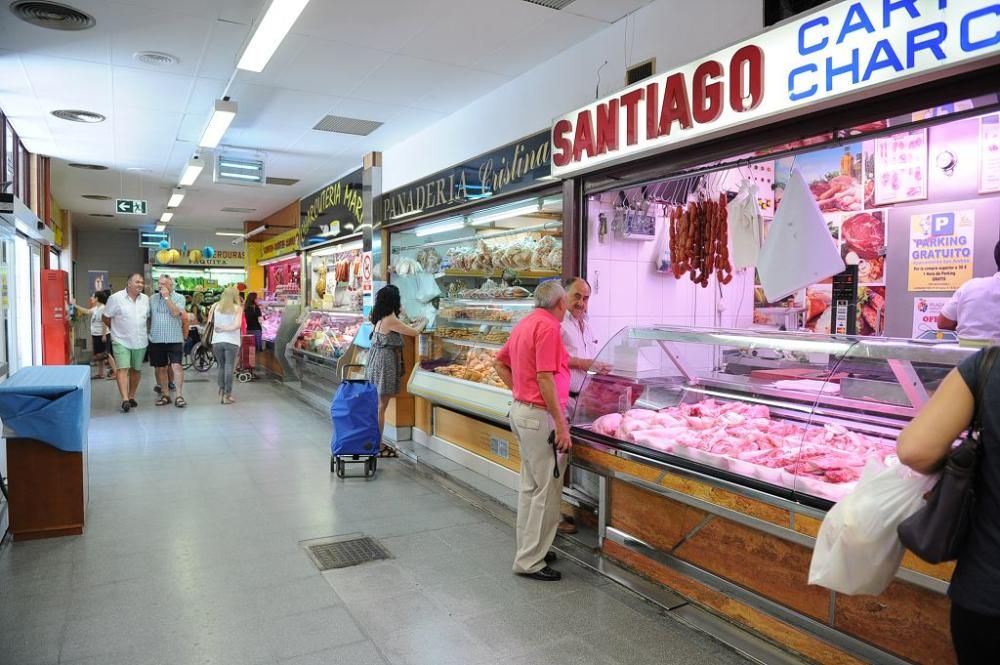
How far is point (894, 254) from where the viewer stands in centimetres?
588

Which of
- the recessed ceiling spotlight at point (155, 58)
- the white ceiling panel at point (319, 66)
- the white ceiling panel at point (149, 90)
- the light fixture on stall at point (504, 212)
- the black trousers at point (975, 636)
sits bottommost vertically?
the black trousers at point (975, 636)

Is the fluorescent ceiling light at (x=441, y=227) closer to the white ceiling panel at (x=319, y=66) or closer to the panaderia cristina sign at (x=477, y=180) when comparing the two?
the panaderia cristina sign at (x=477, y=180)

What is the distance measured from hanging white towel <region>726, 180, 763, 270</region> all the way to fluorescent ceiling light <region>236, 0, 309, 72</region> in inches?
116

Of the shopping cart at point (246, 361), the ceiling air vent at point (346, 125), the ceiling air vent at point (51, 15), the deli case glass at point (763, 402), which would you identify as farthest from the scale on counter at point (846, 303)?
the shopping cart at point (246, 361)

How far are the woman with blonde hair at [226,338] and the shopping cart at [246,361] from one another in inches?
107

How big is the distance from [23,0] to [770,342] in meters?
5.11

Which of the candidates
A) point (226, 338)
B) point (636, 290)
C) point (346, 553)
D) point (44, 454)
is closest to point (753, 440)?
point (636, 290)

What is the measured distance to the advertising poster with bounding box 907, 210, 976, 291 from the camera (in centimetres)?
543

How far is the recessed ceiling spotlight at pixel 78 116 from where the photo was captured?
703 cm

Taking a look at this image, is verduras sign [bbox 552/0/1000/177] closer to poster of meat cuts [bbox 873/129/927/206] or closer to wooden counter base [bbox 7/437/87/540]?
poster of meat cuts [bbox 873/129/927/206]

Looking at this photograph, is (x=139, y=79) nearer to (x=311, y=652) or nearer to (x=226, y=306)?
(x=226, y=306)

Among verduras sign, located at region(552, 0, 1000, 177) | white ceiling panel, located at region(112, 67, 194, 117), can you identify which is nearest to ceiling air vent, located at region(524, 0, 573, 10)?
verduras sign, located at region(552, 0, 1000, 177)

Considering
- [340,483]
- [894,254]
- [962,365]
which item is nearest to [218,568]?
[340,483]

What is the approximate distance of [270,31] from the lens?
4324mm
